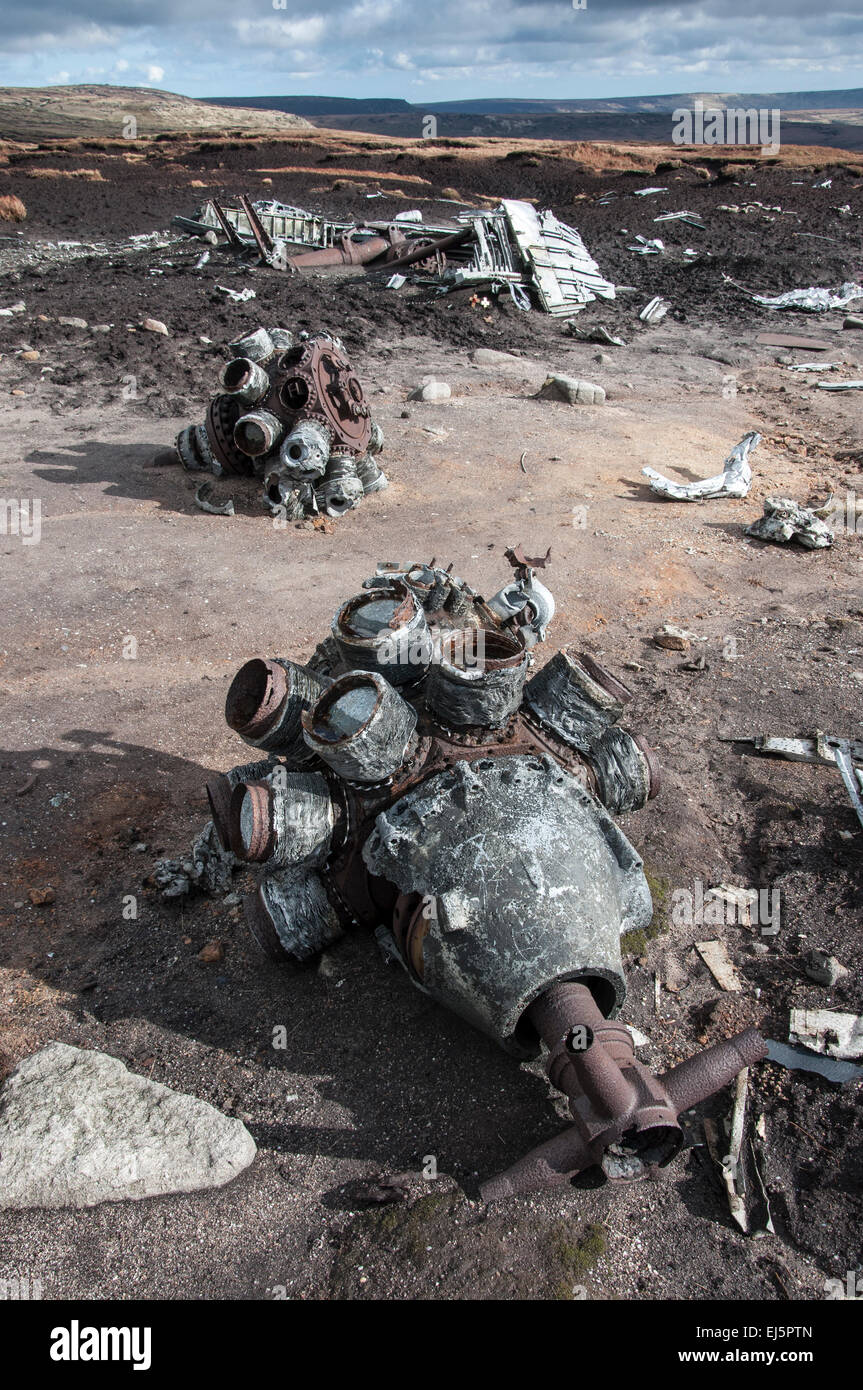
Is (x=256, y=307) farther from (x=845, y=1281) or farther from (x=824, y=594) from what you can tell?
(x=845, y=1281)

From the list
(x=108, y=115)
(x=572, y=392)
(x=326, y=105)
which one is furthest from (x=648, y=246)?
(x=326, y=105)

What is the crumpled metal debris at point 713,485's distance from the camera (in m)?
10.9

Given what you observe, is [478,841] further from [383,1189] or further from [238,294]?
[238,294]

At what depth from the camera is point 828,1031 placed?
423 cm

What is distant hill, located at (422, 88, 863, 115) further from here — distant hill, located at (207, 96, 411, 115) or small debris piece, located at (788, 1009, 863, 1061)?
small debris piece, located at (788, 1009, 863, 1061)

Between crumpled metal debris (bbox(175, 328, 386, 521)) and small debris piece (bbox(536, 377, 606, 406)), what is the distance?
15.5 feet

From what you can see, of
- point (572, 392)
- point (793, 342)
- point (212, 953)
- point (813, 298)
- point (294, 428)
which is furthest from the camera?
point (813, 298)

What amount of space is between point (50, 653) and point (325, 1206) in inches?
230

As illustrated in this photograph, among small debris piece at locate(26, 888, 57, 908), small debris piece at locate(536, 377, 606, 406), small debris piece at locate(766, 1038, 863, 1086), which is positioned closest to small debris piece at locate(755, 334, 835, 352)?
small debris piece at locate(536, 377, 606, 406)

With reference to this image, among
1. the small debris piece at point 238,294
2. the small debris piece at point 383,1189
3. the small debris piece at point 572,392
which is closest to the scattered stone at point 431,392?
the small debris piece at point 572,392

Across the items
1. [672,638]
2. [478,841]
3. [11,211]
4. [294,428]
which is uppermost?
[11,211]

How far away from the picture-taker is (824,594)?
29.1 feet

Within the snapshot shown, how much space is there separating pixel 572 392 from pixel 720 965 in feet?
38.0

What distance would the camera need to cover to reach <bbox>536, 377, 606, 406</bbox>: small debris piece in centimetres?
1418
